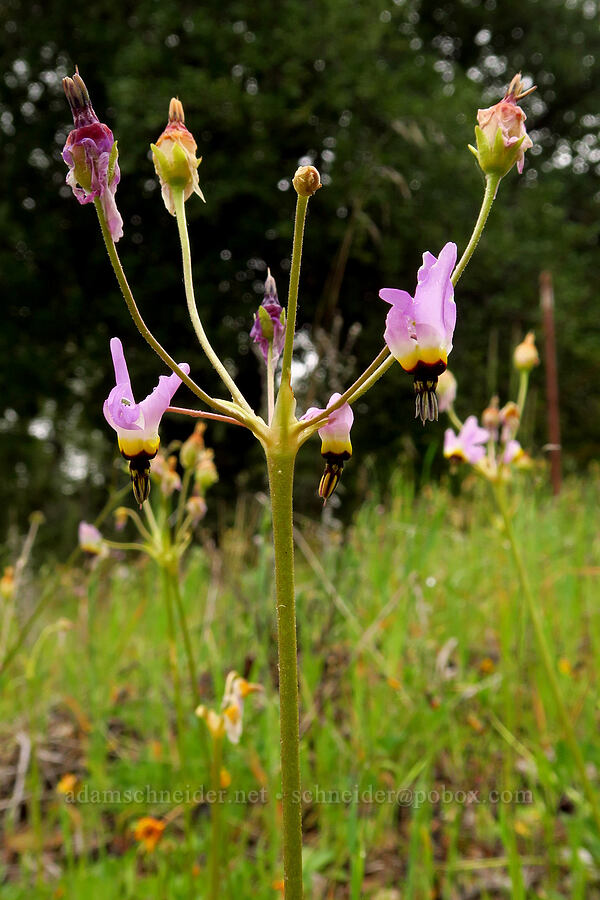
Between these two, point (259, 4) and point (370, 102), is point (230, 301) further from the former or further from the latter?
point (259, 4)

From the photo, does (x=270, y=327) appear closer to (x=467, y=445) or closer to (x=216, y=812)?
(x=216, y=812)

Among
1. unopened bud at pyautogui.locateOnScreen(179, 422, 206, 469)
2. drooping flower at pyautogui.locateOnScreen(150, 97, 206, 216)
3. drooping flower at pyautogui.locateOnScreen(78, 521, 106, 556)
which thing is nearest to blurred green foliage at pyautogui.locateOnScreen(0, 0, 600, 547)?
drooping flower at pyautogui.locateOnScreen(78, 521, 106, 556)

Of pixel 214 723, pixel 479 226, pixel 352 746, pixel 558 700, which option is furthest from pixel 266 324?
pixel 352 746

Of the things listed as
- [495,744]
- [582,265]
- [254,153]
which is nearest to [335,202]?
[254,153]

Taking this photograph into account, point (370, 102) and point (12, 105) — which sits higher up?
point (12, 105)

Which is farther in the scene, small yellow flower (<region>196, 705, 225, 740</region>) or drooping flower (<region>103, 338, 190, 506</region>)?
small yellow flower (<region>196, 705, 225, 740</region>)

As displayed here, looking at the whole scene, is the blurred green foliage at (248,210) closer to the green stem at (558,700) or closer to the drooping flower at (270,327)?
the green stem at (558,700)

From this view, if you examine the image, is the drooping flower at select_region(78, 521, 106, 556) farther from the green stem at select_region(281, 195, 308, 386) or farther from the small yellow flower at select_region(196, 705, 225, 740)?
the green stem at select_region(281, 195, 308, 386)
